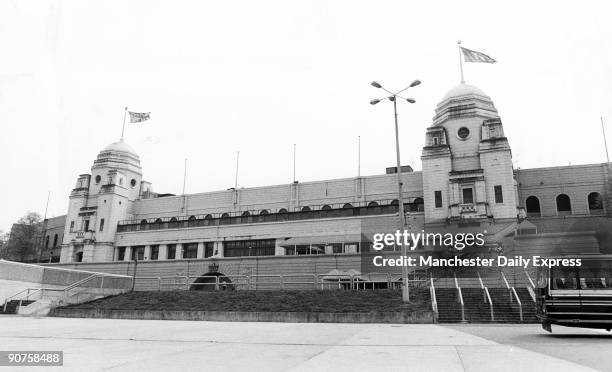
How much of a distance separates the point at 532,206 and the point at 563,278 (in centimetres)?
4304

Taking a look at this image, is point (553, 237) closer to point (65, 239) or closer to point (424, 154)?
point (424, 154)

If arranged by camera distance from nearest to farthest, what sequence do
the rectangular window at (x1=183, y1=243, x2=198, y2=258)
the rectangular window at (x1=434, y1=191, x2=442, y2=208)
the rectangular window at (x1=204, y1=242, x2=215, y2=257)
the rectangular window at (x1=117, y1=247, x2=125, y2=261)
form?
the rectangular window at (x1=434, y1=191, x2=442, y2=208)
the rectangular window at (x1=204, y1=242, x2=215, y2=257)
the rectangular window at (x1=183, y1=243, x2=198, y2=258)
the rectangular window at (x1=117, y1=247, x2=125, y2=261)

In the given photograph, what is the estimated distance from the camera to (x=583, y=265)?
13945 mm

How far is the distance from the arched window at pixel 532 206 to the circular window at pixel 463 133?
10962 mm

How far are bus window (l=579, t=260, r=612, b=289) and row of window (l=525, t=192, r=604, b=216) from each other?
42.1 m

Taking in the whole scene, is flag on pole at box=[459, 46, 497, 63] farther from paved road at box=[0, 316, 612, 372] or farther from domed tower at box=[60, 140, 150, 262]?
domed tower at box=[60, 140, 150, 262]

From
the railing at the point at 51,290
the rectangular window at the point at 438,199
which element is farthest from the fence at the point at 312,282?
the rectangular window at the point at 438,199

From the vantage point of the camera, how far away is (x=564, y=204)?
52125 mm

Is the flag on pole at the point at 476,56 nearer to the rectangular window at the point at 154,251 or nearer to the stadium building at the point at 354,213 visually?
the stadium building at the point at 354,213

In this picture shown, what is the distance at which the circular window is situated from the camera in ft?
166

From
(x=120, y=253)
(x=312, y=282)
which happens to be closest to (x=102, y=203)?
(x=120, y=253)

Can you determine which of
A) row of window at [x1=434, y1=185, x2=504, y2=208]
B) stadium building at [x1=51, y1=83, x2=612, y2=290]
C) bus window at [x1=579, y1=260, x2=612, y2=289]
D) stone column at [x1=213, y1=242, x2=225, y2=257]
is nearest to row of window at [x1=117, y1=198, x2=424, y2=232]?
stadium building at [x1=51, y1=83, x2=612, y2=290]

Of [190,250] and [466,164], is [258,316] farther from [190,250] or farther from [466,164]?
[190,250]

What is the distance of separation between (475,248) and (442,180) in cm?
1228
